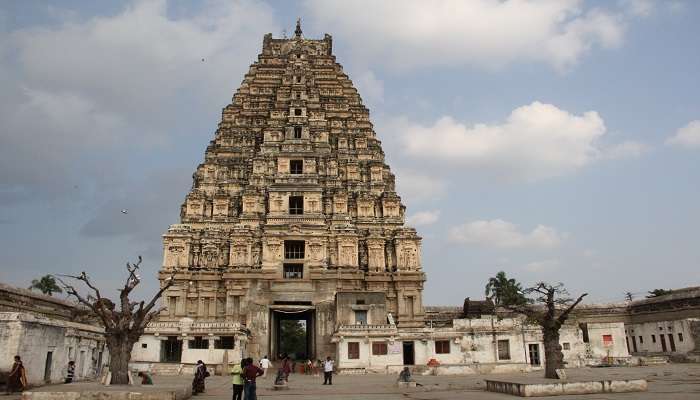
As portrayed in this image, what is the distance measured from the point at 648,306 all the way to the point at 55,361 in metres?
38.6

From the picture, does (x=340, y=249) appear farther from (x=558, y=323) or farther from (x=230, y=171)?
(x=558, y=323)

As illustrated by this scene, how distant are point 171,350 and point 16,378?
568 inches

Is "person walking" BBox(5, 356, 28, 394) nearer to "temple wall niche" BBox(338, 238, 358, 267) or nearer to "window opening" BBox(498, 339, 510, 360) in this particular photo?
"temple wall niche" BBox(338, 238, 358, 267)

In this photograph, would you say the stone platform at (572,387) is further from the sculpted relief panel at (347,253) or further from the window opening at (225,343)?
the sculpted relief panel at (347,253)

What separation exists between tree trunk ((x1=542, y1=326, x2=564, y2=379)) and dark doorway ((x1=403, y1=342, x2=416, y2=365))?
36.7 ft

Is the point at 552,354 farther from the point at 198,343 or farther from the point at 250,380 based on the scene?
the point at 198,343

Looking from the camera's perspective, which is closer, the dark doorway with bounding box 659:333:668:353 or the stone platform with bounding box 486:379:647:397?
the stone platform with bounding box 486:379:647:397

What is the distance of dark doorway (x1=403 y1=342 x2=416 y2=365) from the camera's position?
103ft

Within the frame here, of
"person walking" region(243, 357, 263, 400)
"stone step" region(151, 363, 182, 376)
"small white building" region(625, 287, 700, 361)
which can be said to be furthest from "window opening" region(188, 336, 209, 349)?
"small white building" region(625, 287, 700, 361)

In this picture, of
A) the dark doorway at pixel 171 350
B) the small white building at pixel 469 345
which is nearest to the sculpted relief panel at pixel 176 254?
the dark doorway at pixel 171 350

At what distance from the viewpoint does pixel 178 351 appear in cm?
3169

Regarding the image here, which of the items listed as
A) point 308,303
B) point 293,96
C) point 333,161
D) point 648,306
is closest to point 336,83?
point 293,96

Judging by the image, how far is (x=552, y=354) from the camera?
20.5m

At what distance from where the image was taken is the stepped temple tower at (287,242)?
34.5 m
